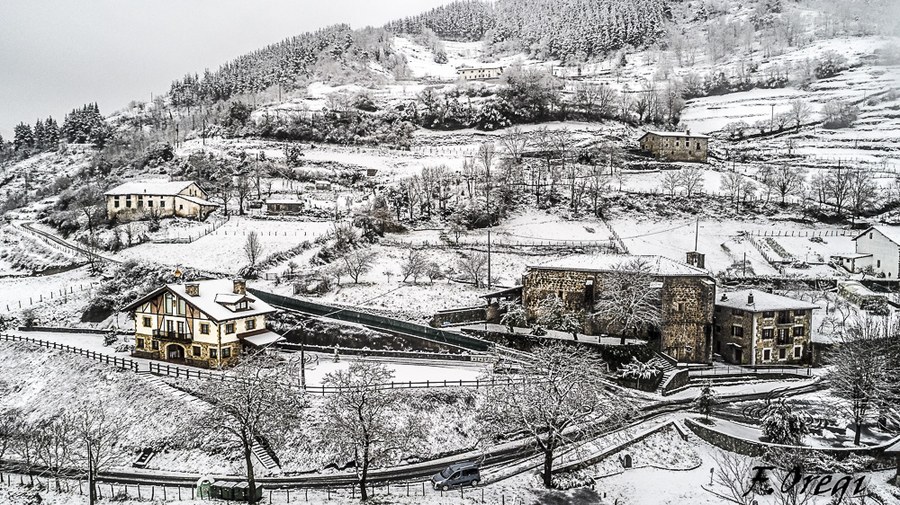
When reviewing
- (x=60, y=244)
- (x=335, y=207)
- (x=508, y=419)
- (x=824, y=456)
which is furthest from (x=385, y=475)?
(x=60, y=244)

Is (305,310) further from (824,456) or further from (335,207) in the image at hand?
(824,456)

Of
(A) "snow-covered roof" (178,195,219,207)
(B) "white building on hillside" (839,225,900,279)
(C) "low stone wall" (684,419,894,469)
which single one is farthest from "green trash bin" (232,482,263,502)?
(B) "white building on hillside" (839,225,900,279)

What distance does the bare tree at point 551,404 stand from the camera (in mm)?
28781

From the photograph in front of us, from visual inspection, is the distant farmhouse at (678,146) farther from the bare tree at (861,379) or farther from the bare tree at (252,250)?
the bare tree at (252,250)

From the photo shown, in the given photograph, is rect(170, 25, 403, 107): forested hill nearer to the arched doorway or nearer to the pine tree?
the pine tree

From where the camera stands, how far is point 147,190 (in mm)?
75188

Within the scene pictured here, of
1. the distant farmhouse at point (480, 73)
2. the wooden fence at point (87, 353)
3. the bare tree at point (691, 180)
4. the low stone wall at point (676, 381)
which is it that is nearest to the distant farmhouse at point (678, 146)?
the bare tree at point (691, 180)

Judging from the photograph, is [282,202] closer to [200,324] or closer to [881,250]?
[200,324]

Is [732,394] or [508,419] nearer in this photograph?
[508,419]

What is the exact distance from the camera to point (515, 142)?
103250mm

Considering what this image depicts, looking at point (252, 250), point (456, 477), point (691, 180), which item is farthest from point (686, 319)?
point (691, 180)

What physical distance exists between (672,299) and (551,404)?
1941 centimetres

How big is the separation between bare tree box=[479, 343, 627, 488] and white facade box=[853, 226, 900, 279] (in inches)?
1486

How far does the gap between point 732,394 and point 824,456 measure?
1013cm
